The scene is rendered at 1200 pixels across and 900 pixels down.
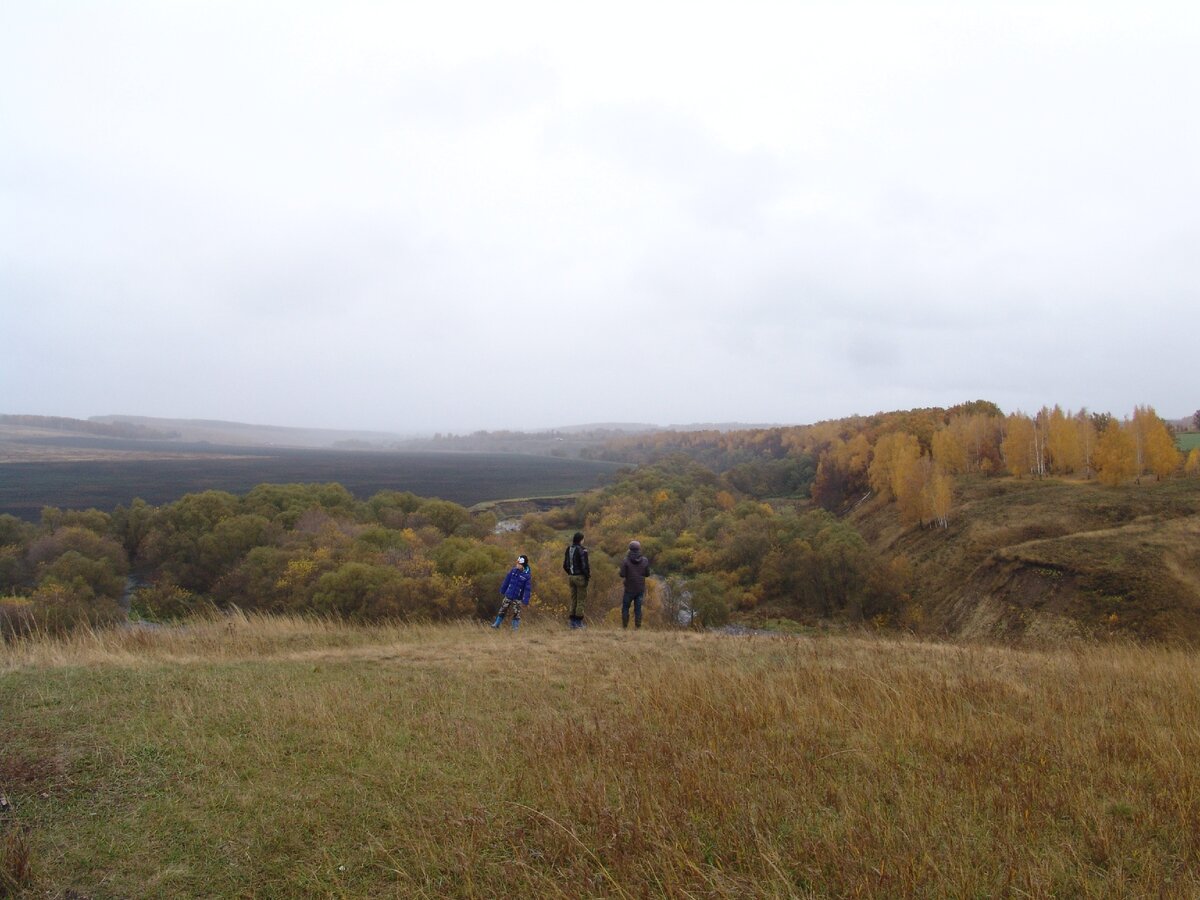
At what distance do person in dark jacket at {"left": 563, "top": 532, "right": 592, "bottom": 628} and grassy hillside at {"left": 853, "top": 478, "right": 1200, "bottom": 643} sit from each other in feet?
63.2

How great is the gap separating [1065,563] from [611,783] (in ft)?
119

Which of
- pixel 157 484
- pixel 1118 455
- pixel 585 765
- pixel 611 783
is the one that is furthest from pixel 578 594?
pixel 157 484

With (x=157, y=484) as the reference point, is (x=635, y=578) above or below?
above

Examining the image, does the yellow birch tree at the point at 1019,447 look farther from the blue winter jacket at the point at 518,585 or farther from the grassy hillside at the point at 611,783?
the blue winter jacket at the point at 518,585

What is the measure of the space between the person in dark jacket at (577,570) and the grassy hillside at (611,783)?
508 cm

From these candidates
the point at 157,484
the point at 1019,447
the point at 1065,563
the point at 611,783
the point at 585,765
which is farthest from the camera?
the point at 157,484

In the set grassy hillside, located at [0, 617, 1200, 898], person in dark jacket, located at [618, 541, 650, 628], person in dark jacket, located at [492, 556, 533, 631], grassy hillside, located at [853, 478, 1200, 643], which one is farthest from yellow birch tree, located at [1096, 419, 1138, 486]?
person in dark jacket, located at [492, 556, 533, 631]

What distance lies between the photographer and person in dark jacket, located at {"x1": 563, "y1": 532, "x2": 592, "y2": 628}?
12648 millimetres

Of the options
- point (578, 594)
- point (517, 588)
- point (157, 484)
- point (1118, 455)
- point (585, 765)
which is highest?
point (1118, 455)

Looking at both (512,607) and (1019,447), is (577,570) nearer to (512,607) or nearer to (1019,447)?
(512,607)

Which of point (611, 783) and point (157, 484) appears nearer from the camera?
point (611, 783)

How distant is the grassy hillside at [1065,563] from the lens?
2748 centimetres

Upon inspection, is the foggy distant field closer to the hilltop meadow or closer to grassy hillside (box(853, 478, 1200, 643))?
grassy hillside (box(853, 478, 1200, 643))

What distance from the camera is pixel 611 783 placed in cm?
422
